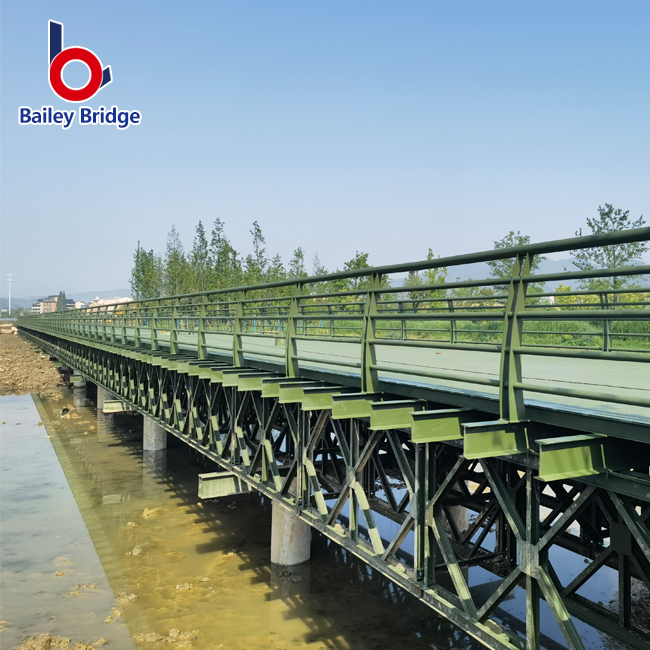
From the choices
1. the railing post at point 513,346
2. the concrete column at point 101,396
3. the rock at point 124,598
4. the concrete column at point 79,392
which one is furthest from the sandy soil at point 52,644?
the concrete column at point 79,392

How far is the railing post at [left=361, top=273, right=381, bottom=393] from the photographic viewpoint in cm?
682

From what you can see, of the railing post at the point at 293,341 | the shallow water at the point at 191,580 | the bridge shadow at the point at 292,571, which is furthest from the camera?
the shallow water at the point at 191,580

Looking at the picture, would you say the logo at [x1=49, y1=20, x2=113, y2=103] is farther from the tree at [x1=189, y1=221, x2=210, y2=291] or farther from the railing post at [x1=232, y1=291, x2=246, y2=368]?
the tree at [x1=189, y1=221, x2=210, y2=291]

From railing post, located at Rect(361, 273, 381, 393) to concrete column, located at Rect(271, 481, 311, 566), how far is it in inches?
218

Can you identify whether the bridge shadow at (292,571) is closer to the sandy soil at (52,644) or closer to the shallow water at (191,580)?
the shallow water at (191,580)

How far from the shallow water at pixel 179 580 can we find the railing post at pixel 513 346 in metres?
5.82

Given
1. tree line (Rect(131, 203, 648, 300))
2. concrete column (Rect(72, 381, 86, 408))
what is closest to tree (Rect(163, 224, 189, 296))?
tree line (Rect(131, 203, 648, 300))

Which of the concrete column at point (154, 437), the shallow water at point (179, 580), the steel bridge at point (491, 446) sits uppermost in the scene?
the steel bridge at point (491, 446)

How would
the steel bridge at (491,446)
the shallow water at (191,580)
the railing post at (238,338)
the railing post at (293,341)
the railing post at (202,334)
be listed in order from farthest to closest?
1. the railing post at (202,334)
2. the railing post at (238,338)
3. the shallow water at (191,580)
4. the railing post at (293,341)
5. the steel bridge at (491,446)

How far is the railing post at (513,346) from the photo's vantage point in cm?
487

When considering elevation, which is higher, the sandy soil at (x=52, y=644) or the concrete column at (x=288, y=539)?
the concrete column at (x=288, y=539)

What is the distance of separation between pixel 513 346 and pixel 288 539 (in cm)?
823

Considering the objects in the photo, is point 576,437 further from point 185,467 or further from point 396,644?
point 185,467

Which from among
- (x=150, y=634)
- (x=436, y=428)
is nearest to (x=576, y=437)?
(x=436, y=428)
